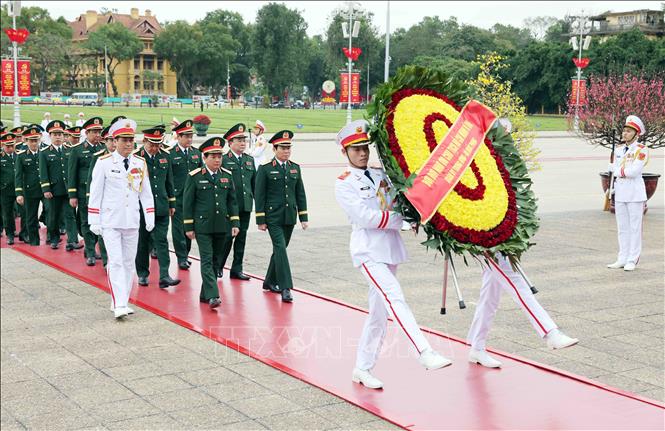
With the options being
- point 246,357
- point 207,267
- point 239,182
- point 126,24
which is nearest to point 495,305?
point 246,357

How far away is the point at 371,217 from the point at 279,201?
3.37m

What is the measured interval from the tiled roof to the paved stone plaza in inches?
4065

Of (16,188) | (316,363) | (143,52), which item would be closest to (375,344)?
(316,363)

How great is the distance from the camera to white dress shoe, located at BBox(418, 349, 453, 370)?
532 centimetres

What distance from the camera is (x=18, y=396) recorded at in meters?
5.88

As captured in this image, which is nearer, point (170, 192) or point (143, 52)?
point (170, 192)

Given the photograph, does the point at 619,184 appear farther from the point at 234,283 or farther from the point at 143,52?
the point at 143,52

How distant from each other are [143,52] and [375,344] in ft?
354

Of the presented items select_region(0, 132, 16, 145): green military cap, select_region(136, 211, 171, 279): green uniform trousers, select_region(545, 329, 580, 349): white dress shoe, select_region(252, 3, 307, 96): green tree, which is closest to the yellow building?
select_region(252, 3, 307, 96): green tree

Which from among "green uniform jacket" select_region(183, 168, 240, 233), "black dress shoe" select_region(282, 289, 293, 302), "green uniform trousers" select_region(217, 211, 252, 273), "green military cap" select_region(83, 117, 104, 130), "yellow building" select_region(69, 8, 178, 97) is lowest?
"black dress shoe" select_region(282, 289, 293, 302)

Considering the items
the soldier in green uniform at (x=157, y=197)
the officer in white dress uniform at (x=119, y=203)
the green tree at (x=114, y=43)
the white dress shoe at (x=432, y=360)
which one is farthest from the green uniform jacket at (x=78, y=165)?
the green tree at (x=114, y=43)

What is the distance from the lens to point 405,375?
251 inches

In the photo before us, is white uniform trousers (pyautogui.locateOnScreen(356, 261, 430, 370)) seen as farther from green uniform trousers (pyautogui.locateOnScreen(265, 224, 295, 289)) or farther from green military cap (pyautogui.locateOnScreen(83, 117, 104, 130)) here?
green military cap (pyautogui.locateOnScreen(83, 117, 104, 130))

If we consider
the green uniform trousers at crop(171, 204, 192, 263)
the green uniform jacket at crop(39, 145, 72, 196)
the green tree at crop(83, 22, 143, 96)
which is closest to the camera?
the green uniform trousers at crop(171, 204, 192, 263)
